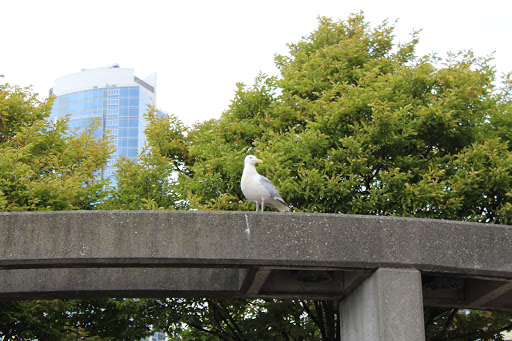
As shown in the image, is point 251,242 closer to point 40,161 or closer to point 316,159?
point 316,159

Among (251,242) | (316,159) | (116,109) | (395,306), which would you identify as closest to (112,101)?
(116,109)

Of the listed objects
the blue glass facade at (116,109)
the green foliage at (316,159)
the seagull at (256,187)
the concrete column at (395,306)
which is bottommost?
the concrete column at (395,306)

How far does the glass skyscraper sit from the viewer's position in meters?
101

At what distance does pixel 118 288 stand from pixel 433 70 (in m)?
8.48

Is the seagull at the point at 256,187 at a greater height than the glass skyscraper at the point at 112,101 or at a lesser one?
lesser

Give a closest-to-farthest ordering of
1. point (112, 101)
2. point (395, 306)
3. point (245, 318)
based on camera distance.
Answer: point (395, 306) → point (245, 318) → point (112, 101)

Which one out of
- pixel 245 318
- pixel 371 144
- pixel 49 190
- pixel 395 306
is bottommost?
pixel 395 306

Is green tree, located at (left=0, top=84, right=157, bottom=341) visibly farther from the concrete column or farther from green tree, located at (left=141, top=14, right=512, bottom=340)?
the concrete column

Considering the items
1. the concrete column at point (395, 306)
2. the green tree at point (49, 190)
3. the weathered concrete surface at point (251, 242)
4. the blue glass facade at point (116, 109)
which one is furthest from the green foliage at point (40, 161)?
the blue glass facade at point (116, 109)

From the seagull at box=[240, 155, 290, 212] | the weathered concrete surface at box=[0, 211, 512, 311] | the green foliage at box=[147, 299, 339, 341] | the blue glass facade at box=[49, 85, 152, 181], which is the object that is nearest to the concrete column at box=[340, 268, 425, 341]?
the weathered concrete surface at box=[0, 211, 512, 311]

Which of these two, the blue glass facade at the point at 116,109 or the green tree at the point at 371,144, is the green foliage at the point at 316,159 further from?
the blue glass facade at the point at 116,109

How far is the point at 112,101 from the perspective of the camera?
332 ft

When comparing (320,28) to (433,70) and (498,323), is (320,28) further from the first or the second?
(498,323)

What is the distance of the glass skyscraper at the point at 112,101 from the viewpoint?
101188 mm
